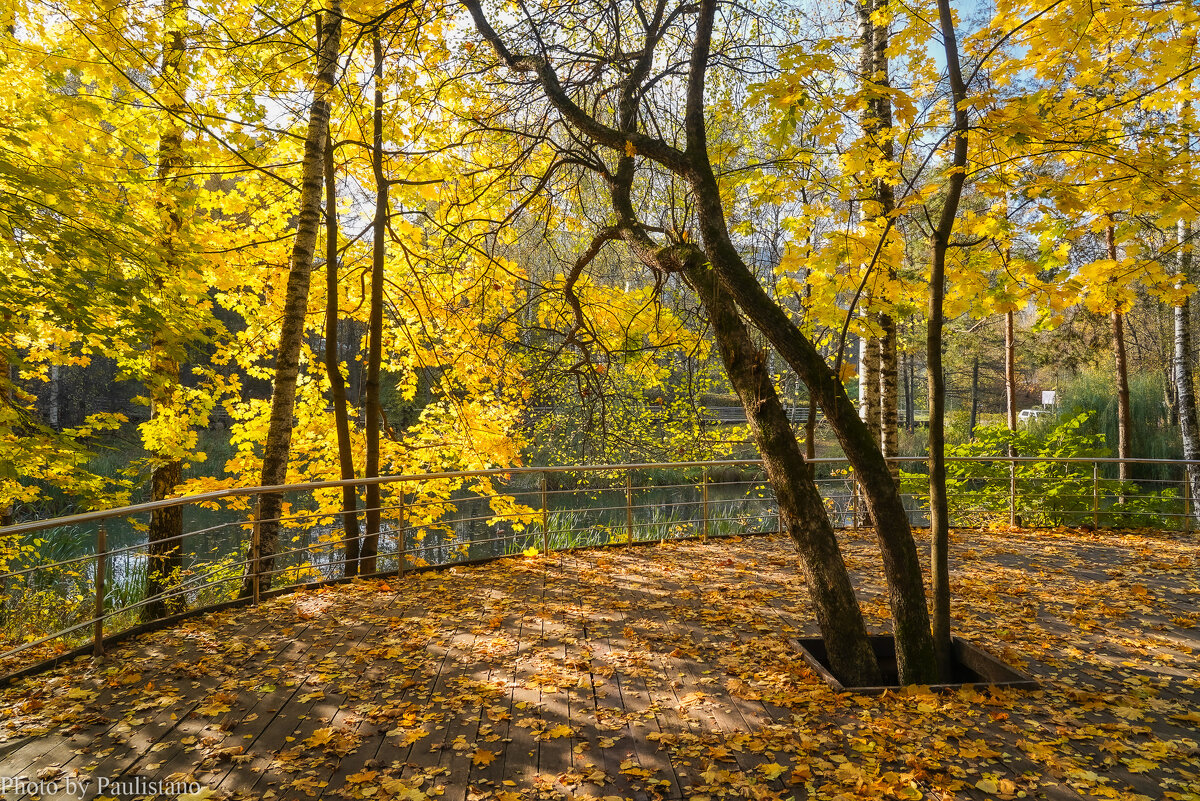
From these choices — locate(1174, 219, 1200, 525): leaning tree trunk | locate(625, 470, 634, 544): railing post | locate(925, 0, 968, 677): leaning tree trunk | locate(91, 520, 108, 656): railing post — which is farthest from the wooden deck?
locate(1174, 219, 1200, 525): leaning tree trunk

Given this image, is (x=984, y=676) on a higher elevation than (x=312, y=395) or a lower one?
lower

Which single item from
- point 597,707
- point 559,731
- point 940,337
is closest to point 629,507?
point 597,707

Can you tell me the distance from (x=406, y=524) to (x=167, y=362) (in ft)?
14.1

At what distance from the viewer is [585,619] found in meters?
4.81

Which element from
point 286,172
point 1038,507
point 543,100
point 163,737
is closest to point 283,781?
point 163,737

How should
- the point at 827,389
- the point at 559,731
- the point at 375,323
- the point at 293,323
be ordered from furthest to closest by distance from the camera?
the point at 375,323 → the point at 293,323 → the point at 827,389 → the point at 559,731

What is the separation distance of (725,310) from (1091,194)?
2066 mm

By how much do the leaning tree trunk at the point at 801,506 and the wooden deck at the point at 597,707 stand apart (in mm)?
318

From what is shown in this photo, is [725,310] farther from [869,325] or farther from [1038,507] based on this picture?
[1038,507]

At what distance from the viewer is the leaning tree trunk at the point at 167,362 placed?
585 centimetres

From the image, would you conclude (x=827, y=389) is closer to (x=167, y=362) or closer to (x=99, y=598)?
(x=99, y=598)

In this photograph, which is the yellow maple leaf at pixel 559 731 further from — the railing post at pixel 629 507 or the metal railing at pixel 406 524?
the railing post at pixel 629 507

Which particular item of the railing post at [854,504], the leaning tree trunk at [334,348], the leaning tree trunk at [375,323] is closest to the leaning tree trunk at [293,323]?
the leaning tree trunk at [334,348]

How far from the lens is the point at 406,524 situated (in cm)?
1038
